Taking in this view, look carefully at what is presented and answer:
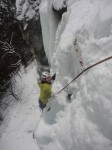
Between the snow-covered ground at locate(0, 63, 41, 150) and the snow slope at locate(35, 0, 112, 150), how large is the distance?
2.37 metres

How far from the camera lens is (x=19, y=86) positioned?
992 centimetres

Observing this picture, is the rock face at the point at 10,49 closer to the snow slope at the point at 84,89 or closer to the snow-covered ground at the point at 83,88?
the snow-covered ground at the point at 83,88

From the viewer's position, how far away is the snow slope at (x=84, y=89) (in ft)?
9.34

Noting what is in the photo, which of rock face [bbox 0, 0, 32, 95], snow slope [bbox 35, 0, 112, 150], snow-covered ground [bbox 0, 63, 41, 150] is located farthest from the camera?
rock face [bbox 0, 0, 32, 95]

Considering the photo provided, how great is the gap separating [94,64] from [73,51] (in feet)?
2.65

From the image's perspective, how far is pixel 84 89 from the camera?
3217 mm

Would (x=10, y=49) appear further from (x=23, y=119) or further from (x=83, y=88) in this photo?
(x=83, y=88)

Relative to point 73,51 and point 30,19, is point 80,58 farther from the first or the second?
point 30,19

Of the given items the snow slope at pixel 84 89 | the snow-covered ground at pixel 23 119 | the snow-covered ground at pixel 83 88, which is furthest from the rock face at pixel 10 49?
the snow slope at pixel 84 89

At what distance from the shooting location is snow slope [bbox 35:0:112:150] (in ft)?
9.34

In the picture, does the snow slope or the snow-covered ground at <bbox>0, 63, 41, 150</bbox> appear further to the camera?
the snow-covered ground at <bbox>0, 63, 41, 150</bbox>

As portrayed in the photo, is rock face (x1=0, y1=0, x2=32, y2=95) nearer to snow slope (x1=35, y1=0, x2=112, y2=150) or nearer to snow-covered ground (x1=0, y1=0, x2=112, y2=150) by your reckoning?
snow-covered ground (x1=0, y1=0, x2=112, y2=150)

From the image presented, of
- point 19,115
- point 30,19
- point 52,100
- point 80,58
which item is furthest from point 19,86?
point 80,58

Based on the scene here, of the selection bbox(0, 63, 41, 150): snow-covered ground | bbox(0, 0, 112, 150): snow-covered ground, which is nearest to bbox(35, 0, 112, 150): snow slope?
bbox(0, 0, 112, 150): snow-covered ground
